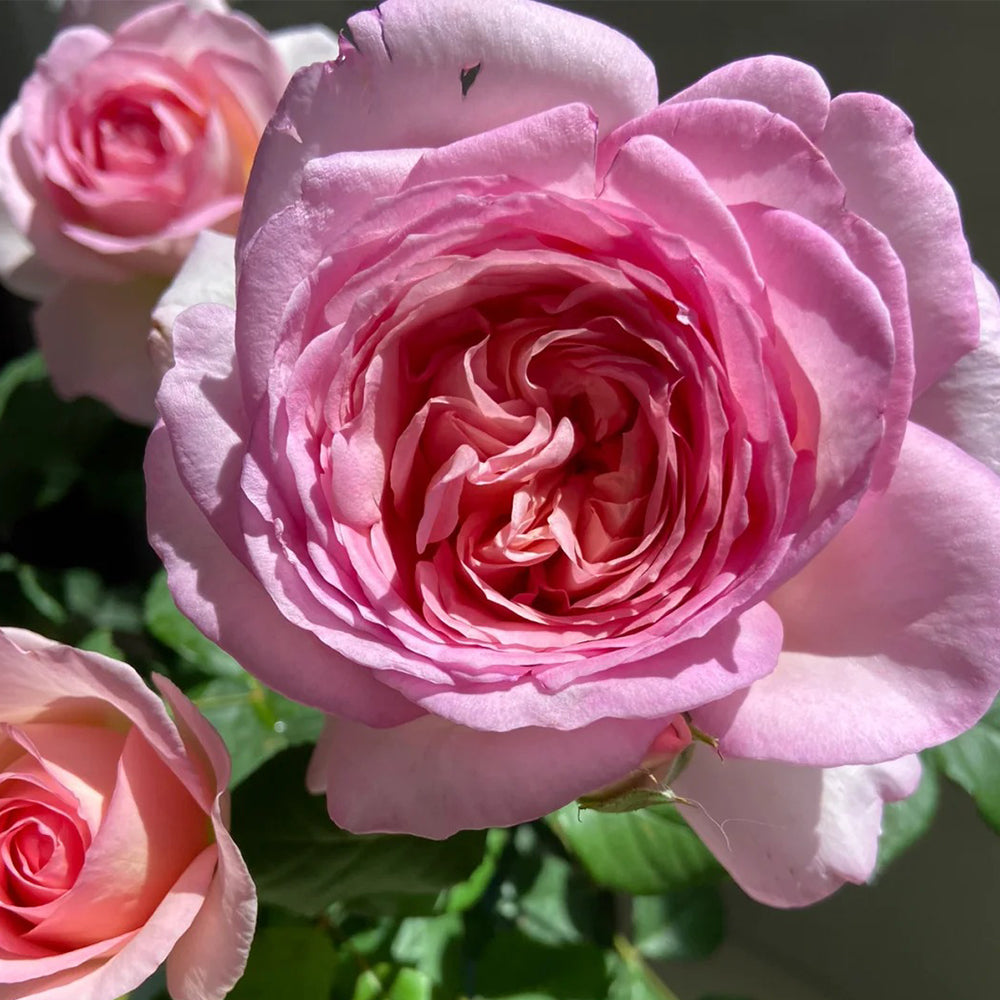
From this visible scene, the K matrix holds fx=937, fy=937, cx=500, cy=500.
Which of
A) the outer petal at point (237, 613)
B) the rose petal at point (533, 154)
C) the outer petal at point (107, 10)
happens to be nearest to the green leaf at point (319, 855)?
the outer petal at point (237, 613)

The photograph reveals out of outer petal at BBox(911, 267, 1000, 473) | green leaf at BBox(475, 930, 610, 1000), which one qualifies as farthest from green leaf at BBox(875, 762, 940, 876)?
outer petal at BBox(911, 267, 1000, 473)

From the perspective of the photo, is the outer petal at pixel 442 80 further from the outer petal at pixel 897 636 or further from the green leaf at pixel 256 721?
the green leaf at pixel 256 721

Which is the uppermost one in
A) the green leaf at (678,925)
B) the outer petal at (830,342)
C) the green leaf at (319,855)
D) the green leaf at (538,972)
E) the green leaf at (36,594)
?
the outer petal at (830,342)

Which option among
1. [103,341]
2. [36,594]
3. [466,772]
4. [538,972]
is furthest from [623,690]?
[36,594]

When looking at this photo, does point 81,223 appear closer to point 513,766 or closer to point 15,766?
point 15,766

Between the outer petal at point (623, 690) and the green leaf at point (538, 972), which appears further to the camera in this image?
the green leaf at point (538, 972)

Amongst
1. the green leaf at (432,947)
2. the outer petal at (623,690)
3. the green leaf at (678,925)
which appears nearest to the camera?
the outer petal at (623,690)

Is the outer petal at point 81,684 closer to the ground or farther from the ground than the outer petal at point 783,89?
closer to the ground

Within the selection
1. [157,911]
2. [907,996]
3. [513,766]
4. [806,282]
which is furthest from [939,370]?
[907,996]
